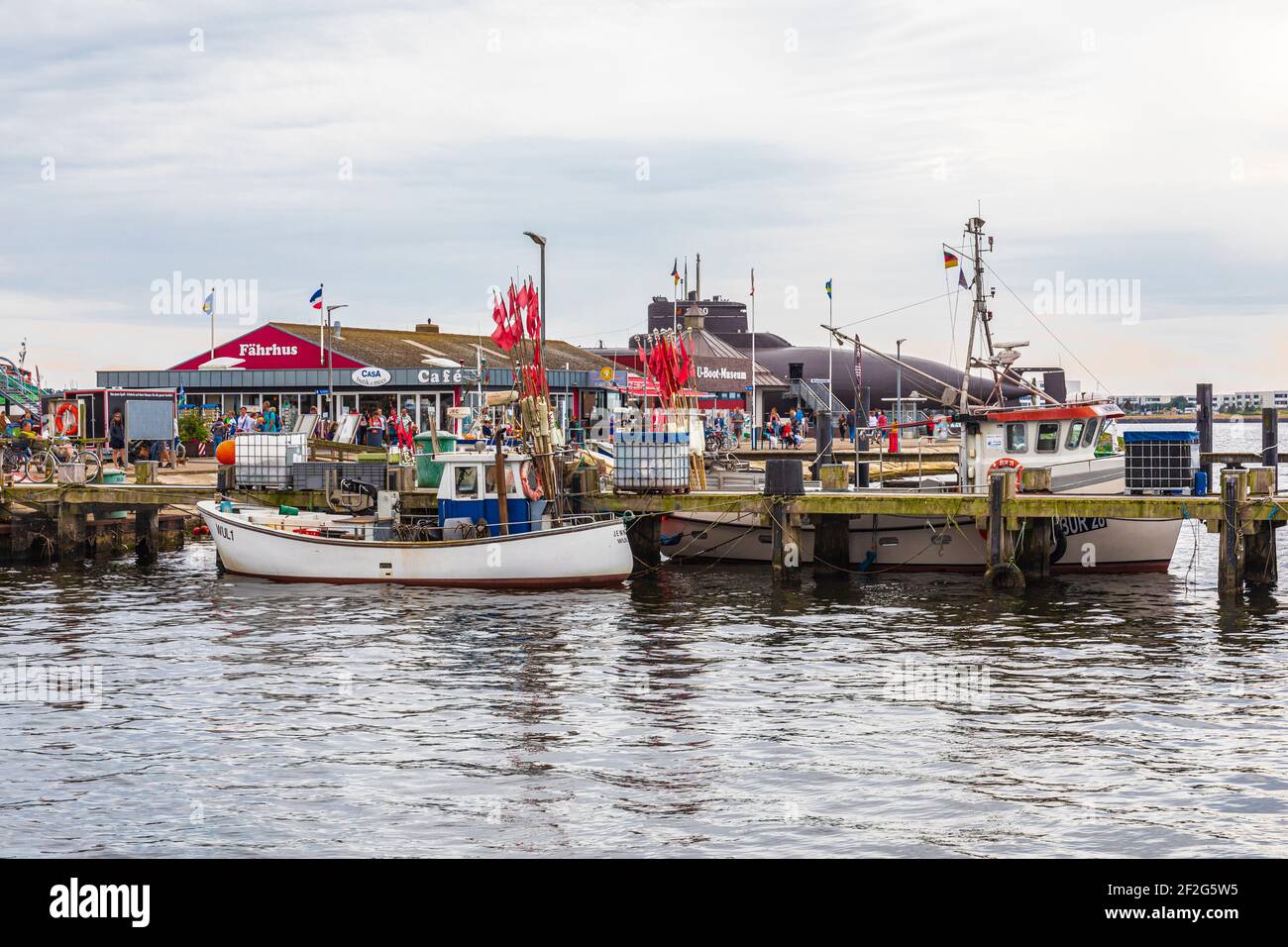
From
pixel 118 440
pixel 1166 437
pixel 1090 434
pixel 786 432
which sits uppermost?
pixel 786 432

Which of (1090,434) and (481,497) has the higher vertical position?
(1090,434)

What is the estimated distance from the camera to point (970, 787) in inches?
586

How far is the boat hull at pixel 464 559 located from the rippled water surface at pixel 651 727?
1230 millimetres

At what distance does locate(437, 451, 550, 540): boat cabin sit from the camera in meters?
30.6

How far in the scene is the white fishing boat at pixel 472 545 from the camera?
3034 cm

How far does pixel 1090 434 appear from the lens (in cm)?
3419

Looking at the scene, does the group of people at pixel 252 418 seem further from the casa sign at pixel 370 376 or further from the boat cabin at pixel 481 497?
the boat cabin at pixel 481 497

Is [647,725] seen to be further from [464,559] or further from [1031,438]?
[1031,438]

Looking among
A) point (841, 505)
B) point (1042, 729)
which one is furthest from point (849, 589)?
point (1042, 729)

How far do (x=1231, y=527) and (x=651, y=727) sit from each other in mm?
16716

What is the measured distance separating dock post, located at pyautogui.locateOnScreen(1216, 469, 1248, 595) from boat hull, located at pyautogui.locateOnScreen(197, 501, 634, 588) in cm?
1295

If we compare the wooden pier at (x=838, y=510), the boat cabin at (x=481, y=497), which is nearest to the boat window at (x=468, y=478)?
the boat cabin at (x=481, y=497)

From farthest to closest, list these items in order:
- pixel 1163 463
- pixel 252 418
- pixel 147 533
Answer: pixel 252 418
pixel 147 533
pixel 1163 463

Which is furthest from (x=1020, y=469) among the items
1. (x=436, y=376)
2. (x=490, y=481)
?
(x=436, y=376)
